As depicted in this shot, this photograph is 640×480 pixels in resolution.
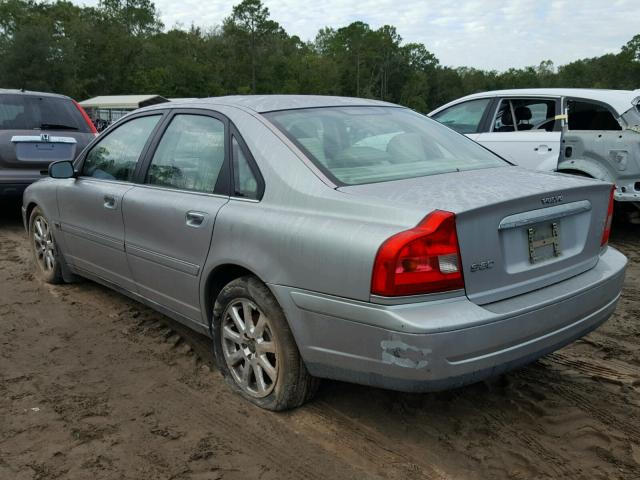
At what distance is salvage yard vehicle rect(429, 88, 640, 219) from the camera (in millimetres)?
6527

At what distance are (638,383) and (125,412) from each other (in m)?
2.75

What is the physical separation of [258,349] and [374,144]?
1243 millimetres

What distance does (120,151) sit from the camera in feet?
14.1

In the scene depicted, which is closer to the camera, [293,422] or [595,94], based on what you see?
[293,422]

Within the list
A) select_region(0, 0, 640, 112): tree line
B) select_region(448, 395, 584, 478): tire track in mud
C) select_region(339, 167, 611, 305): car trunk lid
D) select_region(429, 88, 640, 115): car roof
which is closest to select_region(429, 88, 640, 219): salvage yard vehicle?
select_region(429, 88, 640, 115): car roof

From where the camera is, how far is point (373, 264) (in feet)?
7.90

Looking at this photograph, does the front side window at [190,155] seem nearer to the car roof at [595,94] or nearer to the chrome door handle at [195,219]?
the chrome door handle at [195,219]

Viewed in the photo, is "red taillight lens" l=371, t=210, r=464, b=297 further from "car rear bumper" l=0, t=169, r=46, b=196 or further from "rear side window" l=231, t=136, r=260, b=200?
"car rear bumper" l=0, t=169, r=46, b=196

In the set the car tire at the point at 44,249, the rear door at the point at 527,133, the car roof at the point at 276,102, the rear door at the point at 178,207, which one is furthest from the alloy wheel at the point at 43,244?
the rear door at the point at 527,133

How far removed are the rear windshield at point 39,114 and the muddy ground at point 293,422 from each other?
4725mm

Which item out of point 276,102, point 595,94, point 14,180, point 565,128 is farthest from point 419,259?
point 14,180

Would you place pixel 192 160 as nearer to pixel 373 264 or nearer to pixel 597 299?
pixel 373 264

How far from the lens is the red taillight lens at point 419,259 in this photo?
2383 mm

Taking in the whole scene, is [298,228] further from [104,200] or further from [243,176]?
[104,200]
